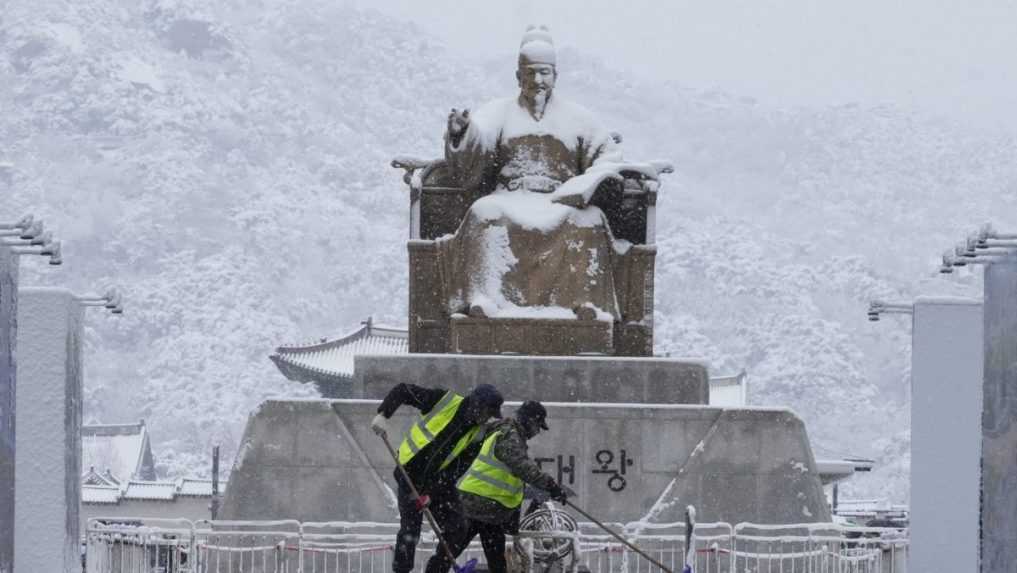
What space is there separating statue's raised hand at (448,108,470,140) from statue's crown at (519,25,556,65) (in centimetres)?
51

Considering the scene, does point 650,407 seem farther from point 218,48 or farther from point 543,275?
point 218,48

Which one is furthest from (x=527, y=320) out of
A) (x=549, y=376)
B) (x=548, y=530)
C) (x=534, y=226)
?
(x=548, y=530)

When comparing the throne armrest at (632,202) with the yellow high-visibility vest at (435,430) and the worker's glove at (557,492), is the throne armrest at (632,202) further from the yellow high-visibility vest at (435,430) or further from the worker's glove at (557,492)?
the worker's glove at (557,492)

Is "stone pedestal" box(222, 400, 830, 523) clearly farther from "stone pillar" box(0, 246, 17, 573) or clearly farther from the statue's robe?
"stone pillar" box(0, 246, 17, 573)

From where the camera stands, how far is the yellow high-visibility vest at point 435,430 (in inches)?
335

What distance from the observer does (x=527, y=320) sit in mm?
11688

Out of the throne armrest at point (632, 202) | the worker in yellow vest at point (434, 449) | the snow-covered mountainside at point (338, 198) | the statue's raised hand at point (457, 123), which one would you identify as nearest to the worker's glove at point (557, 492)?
the worker in yellow vest at point (434, 449)

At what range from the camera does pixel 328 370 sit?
105 feet

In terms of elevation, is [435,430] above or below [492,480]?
above

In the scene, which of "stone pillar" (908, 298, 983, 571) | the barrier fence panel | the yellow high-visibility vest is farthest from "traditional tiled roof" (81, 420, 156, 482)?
the yellow high-visibility vest

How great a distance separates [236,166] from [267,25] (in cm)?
1905

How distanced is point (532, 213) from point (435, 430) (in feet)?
11.5

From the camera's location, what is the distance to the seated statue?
11812mm

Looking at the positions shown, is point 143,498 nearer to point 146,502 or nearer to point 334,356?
point 146,502
